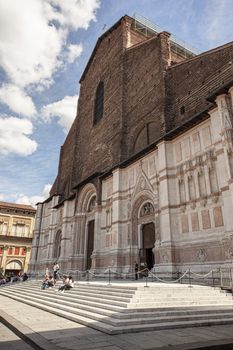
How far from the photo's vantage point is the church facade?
40.1 feet

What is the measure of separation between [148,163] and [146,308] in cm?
1067

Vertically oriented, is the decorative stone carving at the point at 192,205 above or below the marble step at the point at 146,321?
above

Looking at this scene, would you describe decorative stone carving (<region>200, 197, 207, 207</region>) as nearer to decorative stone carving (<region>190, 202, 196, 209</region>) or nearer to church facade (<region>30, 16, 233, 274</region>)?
church facade (<region>30, 16, 233, 274</region>)

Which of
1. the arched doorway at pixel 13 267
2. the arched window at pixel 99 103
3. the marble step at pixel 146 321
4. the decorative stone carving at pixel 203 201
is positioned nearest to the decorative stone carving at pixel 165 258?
the decorative stone carving at pixel 203 201

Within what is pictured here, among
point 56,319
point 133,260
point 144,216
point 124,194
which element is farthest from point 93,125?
point 56,319

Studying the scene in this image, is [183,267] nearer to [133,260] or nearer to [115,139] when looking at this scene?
[133,260]

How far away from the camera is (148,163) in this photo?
16.9m

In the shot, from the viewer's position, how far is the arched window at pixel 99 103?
26.8m

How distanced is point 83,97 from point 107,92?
6.90m

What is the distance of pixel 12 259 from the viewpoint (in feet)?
131

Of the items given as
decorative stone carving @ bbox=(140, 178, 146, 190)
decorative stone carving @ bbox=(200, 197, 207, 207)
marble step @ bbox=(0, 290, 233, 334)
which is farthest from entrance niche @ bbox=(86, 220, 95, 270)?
marble step @ bbox=(0, 290, 233, 334)

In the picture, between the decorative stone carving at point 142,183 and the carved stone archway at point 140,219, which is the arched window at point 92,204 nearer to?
the carved stone archway at point 140,219

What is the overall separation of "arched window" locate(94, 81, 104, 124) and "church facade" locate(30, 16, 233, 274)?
134mm

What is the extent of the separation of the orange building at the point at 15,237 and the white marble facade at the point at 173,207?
21.6 meters
